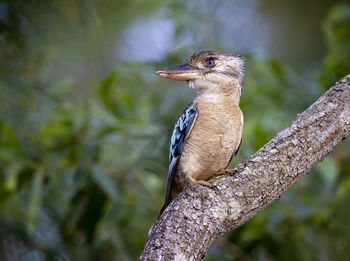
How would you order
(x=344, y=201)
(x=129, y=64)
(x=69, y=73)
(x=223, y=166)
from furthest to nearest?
(x=69, y=73) → (x=129, y=64) → (x=344, y=201) → (x=223, y=166)

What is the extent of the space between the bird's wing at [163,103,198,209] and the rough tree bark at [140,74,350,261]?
111cm

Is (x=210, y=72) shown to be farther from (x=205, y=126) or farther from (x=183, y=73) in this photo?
(x=205, y=126)

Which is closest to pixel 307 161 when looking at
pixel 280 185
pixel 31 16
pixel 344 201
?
pixel 280 185

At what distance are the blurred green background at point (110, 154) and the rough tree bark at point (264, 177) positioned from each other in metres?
1.63

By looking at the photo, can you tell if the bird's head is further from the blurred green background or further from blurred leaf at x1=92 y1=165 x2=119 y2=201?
blurred leaf at x1=92 y1=165 x2=119 y2=201

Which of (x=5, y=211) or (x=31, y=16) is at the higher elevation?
(x=31, y=16)

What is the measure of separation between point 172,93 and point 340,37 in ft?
6.70

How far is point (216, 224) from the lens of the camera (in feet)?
11.1

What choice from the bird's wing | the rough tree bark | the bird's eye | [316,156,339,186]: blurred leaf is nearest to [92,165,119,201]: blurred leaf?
the bird's wing

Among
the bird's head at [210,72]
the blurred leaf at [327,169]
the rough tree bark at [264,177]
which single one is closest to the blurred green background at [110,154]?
the blurred leaf at [327,169]

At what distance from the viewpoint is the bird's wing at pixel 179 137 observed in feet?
15.7

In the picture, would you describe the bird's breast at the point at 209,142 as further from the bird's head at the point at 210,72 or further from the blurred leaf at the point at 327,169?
the blurred leaf at the point at 327,169

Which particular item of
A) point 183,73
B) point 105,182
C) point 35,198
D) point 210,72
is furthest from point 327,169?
point 35,198

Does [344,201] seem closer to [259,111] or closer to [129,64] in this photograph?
[259,111]
